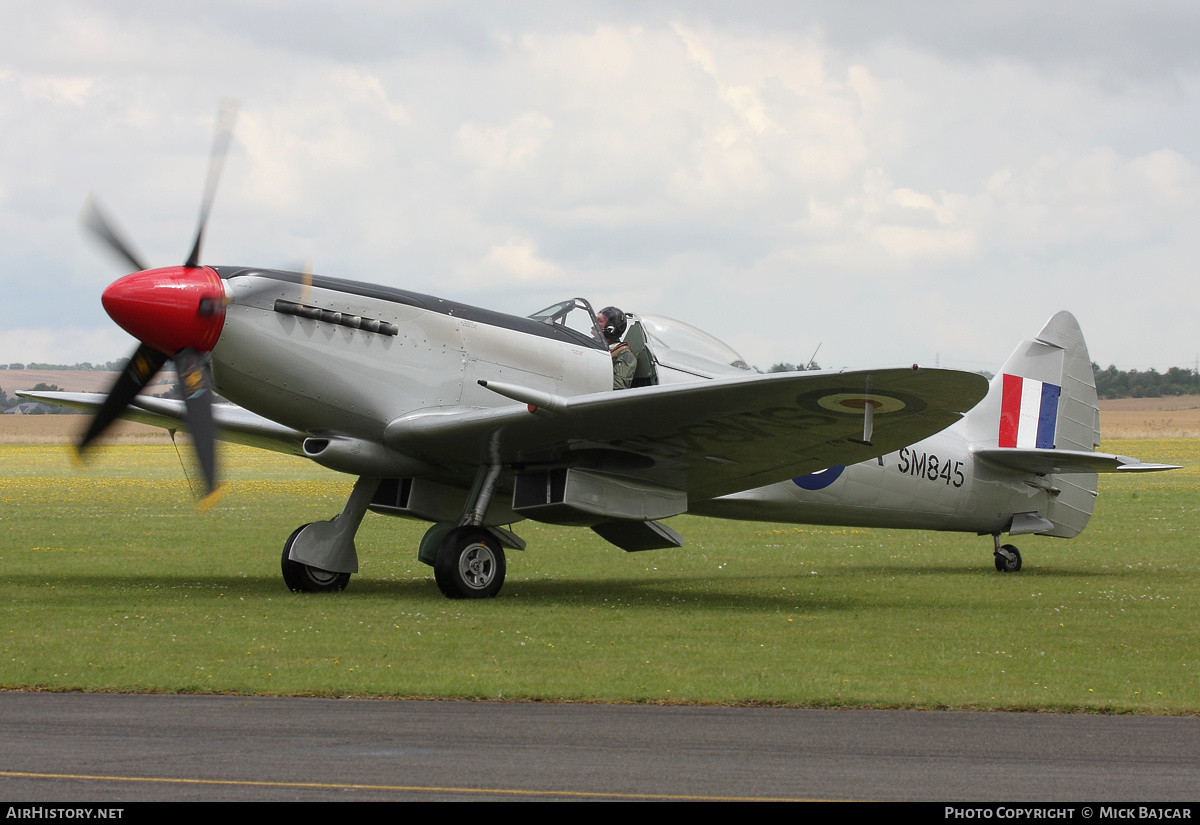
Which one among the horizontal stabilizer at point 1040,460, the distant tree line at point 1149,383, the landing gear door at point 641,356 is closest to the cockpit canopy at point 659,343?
the landing gear door at point 641,356

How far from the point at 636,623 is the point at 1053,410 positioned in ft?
29.7

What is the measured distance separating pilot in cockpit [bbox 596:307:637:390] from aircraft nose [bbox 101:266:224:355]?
3953 millimetres

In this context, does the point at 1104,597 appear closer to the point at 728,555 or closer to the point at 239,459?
the point at 728,555

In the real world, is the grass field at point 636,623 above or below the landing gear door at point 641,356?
below

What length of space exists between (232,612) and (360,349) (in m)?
2.62

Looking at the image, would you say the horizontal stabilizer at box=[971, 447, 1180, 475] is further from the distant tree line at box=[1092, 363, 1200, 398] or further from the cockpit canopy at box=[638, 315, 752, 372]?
the distant tree line at box=[1092, 363, 1200, 398]

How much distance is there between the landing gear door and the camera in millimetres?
12703

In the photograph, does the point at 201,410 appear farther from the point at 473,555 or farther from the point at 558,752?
the point at 558,752

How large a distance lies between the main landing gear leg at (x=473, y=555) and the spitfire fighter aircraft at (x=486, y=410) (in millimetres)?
21

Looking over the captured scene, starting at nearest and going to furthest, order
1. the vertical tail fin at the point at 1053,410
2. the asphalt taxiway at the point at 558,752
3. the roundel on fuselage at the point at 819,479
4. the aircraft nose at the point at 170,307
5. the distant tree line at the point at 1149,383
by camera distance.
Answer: the asphalt taxiway at the point at 558,752
the aircraft nose at the point at 170,307
the roundel on fuselage at the point at 819,479
the vertical tail fin at the point at 1053,410
the distant tree line at the point at 1149,383

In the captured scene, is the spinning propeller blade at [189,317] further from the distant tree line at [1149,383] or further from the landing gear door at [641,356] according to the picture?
the distant tree line at [1149,383]

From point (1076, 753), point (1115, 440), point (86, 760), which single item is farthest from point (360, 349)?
point (1115, 440)

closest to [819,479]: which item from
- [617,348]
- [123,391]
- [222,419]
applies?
[617,348]

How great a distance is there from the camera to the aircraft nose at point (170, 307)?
10.2 meters
